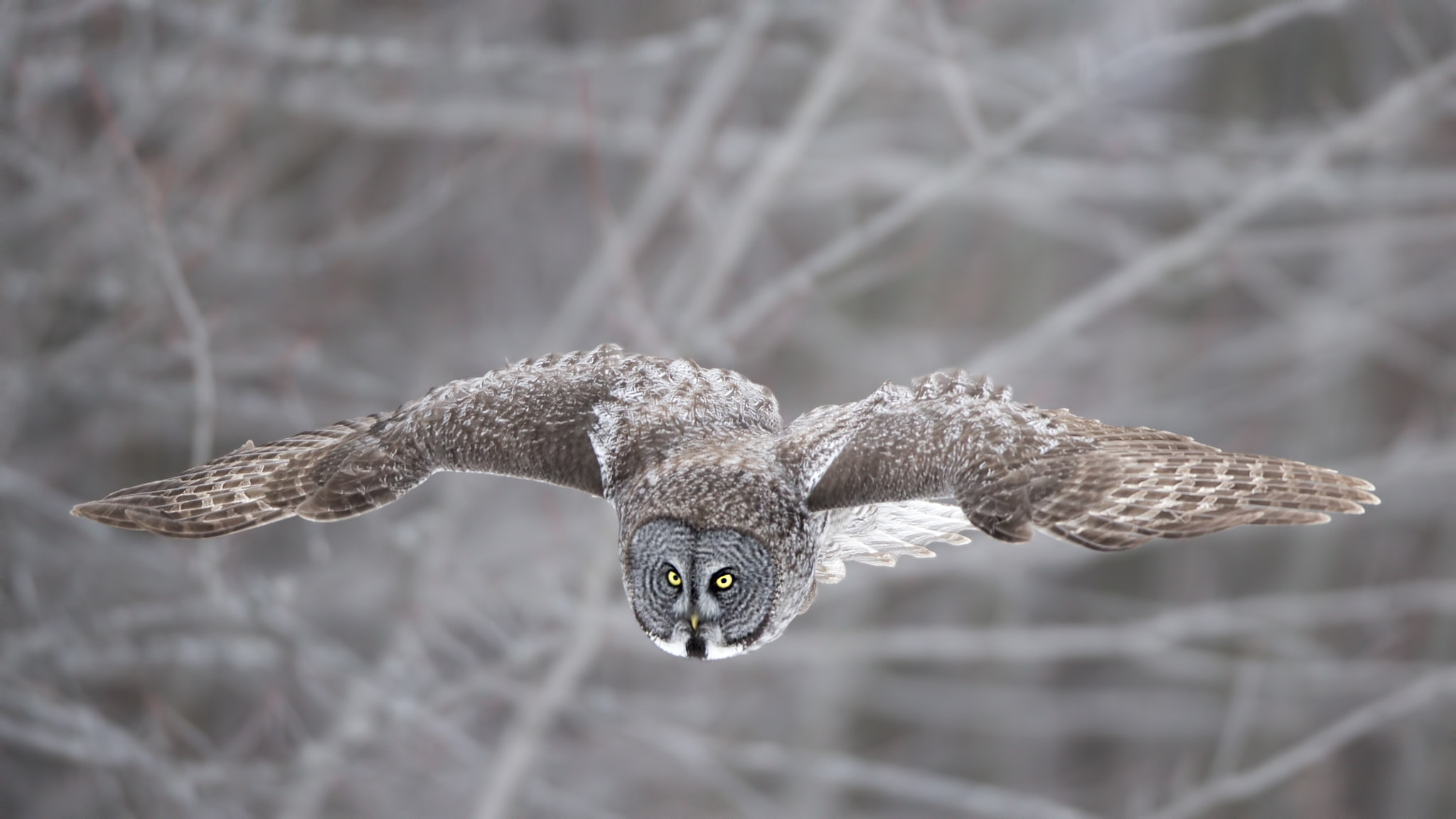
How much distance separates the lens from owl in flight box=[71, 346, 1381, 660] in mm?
1522

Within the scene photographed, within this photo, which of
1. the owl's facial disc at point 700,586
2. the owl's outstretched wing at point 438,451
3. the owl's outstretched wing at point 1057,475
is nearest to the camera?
the owl's outstretched wing at point 1057,475

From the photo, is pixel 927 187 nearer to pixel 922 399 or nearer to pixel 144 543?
pixel 922 399

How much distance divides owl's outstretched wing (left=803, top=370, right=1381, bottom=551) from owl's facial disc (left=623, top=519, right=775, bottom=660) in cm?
15

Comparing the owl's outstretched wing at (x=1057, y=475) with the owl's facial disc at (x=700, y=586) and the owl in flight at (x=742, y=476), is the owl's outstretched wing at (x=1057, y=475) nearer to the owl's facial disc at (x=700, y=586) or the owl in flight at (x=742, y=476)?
the owl in flight at (x=742, y=476)

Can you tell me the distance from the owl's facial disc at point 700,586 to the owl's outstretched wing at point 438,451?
239 mm

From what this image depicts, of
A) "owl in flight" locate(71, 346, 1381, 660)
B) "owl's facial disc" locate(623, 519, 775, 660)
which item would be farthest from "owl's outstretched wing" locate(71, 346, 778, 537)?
"owl's facial disc" locate(623, 519, 775, 660)

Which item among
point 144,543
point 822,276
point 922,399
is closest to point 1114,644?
point 822,276

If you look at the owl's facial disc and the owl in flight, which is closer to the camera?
the owl in flight

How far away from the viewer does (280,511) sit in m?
1.89

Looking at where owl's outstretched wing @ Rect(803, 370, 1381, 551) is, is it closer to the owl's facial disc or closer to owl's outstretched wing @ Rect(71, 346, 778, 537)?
the owl's facial disc

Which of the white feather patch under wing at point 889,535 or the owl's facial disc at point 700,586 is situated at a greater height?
the white feather patch under wing at point 889,535

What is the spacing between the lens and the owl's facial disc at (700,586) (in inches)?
64.3

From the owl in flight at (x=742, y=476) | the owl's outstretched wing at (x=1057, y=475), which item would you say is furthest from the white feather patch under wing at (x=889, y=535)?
the owl's outstretched wing at (x=1057, y=475)

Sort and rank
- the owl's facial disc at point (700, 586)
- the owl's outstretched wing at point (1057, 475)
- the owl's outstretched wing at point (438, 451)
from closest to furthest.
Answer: the owl's outstretched wing at point (1057, 475) → the owl's facial disc at point (700, 586) → the owl's outstretched wing at point (438, 451)
